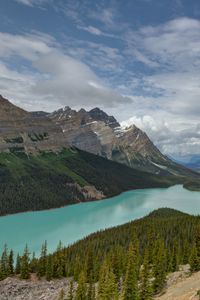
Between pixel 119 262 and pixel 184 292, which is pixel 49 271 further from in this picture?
pixel 184 292

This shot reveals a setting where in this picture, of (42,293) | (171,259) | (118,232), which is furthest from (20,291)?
(118,232)

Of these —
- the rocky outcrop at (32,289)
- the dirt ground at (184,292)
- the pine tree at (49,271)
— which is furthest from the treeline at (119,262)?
the dirt ground at (184,292)

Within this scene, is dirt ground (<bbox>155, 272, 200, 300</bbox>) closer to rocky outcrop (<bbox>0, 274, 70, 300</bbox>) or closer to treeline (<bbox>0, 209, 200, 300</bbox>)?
treeline (<bbox>0, 209, 200, 300</bbox>)

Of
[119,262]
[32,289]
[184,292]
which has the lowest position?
[32,289]

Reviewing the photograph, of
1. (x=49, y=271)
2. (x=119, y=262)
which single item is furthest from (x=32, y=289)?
(x=119, y=262)

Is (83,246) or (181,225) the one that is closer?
(83,246)

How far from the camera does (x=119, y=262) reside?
299ft

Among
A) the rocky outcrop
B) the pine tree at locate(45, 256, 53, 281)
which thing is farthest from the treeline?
the rocky outcrop

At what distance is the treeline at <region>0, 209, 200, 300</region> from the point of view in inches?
2532

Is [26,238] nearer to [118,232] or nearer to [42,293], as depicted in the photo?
[118,232]

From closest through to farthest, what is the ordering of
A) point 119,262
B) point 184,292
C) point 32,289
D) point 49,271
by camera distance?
point 184,292, point 32,289, point 119,262, point 49,271

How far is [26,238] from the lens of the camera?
18962cm

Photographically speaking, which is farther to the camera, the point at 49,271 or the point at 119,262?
the point at 49,271

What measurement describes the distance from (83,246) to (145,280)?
7871 centimetres
